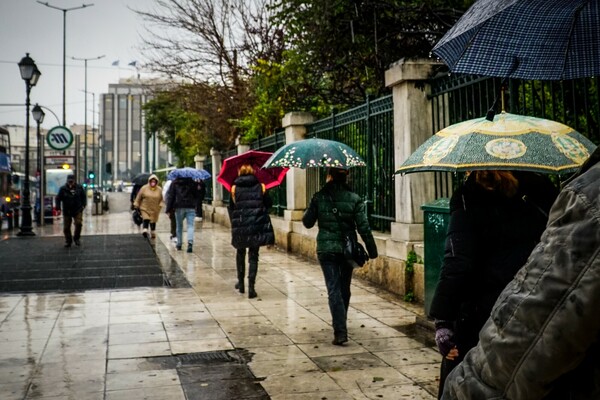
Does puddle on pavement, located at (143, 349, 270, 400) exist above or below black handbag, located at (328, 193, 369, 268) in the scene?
below

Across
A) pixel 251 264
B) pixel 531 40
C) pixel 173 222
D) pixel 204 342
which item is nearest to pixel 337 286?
pixel 204 342

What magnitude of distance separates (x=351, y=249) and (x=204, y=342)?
5.52 ft

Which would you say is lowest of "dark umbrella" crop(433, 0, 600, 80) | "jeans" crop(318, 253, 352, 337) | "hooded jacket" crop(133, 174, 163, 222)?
"jeans" crop(318, 253, 352, 337)

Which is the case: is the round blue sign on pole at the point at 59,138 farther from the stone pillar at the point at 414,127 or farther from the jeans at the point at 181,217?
the stone pillar at the point at 414,127

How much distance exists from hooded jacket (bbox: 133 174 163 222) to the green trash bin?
1244 centimetres

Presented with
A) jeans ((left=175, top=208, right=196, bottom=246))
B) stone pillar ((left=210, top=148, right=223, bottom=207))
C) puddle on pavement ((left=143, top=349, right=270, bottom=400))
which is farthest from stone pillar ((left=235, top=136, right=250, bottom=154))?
puddle on pavement ((left=143, top=349, right=270, bottom=400))

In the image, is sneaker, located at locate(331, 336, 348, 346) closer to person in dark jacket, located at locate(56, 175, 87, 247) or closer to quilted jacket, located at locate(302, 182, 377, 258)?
quilted jacket, located at locate(302, 182, 377, 258)

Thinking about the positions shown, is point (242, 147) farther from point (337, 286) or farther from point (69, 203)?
point (337, 286)

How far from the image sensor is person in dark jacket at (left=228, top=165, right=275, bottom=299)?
29.8 ft

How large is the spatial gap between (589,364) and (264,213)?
8016 millimetres

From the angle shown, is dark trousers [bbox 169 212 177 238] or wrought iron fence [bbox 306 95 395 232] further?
dark trousers [bbox 169 212 177 238]

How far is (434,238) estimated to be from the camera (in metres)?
6.35

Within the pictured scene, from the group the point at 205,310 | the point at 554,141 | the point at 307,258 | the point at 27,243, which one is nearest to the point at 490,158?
the point at 554,141

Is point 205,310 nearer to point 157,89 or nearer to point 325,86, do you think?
point 325,86
